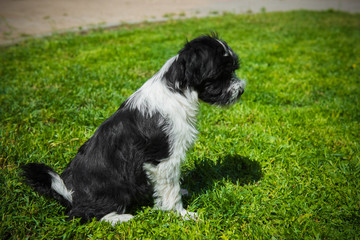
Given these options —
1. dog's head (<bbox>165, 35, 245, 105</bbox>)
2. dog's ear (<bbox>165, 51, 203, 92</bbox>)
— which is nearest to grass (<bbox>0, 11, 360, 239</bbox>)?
dog's head (<bbox>165, 35, 245, 105</bbox>)

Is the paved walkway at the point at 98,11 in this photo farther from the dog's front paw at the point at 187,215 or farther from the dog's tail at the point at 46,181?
the dog's front paw at the point at 187,215

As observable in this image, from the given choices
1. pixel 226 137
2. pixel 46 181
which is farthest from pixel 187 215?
pixel 226 137

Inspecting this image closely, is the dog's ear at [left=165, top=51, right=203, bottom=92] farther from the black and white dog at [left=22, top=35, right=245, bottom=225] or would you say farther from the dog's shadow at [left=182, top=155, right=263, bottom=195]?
the dog's shadow at [left=182, top=155, right=263, bottom=195]

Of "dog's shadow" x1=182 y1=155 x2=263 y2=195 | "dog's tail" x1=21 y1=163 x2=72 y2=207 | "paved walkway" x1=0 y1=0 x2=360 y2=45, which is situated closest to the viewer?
"dog's tail" x1=21 y1=163 x2=72 y2=207

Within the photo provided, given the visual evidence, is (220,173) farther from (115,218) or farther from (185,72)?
(185,72)

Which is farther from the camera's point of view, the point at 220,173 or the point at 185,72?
the point at 220,173

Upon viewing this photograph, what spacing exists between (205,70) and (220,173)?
146 centimetres

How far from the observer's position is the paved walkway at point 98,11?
963 centimetres

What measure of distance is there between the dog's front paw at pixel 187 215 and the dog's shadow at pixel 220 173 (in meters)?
0.32

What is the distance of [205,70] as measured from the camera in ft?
7.39

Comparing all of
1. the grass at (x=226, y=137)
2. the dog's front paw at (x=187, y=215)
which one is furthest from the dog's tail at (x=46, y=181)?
the dog's front paw at (x=187, y=215)

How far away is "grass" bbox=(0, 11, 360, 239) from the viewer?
2.41 metres

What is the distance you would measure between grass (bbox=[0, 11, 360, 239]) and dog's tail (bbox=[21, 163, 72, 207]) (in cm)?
24

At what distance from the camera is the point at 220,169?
10.7 ft
